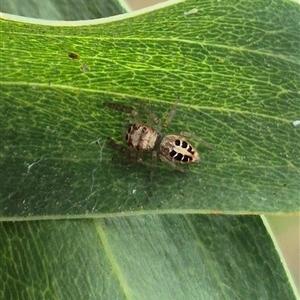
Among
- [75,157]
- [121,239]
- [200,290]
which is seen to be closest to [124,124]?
[75,157]

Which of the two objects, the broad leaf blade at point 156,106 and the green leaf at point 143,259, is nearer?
the broad leaf blade at point 156,106

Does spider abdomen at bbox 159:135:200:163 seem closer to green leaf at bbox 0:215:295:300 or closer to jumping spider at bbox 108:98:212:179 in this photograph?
jumping spider at bbox 108:98:212:179

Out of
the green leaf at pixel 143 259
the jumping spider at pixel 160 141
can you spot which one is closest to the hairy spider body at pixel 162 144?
the jumping spider at pixel 160 141

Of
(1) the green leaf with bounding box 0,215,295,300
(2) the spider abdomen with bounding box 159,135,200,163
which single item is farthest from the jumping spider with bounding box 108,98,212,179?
(1) the green leaf with bounding box 0,215,295,300

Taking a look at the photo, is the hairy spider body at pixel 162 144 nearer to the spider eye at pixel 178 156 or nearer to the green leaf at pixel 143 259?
the spider eye at pixel 178 156

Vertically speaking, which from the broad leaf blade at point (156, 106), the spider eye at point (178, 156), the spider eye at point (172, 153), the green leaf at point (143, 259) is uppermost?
the broad leaf blade at point (156, 106)

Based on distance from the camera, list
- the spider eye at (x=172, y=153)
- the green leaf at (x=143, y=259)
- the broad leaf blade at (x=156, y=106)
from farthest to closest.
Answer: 1. the spider eye at (x=172, y=153)
2. the green leaf at (x=143, y=259)
3. the broad leaf blade at (x=156, y=106)

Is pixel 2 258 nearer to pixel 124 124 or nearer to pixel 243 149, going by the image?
pixel 124 124

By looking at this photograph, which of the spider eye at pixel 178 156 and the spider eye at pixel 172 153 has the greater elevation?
the spider eye at pixel 178 156
